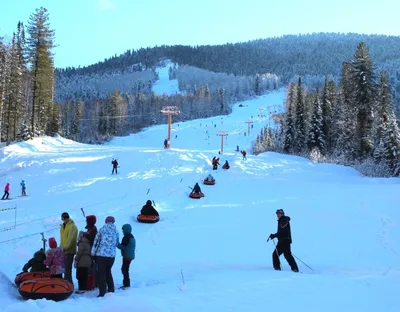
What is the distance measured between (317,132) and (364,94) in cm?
1489

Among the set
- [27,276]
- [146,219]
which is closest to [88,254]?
[27,276]

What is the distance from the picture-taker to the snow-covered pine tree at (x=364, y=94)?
4612 centimetres

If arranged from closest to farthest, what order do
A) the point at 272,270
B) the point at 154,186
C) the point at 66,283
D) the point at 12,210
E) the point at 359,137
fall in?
the point at 66,283, the point at 272,270, the point at 12,210, the point at 154,186, the point at 359,137

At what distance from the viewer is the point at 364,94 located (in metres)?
46.1

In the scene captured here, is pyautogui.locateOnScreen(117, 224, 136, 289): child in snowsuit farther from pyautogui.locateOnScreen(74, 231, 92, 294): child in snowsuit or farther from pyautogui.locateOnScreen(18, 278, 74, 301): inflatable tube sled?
pyautogui.locateOnScreen(18, 278, 74, 301): inflatable tube sled

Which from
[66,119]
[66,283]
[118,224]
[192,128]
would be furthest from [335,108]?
[66,119]

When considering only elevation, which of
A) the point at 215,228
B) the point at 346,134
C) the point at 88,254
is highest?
the point at 346,134

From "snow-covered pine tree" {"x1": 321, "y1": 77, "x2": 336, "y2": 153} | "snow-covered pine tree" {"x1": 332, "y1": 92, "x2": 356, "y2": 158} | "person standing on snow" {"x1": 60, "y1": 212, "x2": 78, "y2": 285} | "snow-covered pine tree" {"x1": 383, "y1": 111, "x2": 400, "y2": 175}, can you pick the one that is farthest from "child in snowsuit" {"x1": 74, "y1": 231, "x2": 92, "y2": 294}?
"snow-covered pine tree" {"x1": 321, "y1": 77, "x2": 336, "y2": 153}

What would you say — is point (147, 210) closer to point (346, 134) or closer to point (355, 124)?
point (355, 124)

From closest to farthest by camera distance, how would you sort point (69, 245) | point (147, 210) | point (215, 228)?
point (69, 245), point (215, 228), point (147, 210)

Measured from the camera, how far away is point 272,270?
1151cm

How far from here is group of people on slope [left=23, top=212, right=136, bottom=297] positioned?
8.71m

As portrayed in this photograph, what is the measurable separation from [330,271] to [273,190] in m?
17.1

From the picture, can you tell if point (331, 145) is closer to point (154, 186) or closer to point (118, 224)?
point (154, 186)
